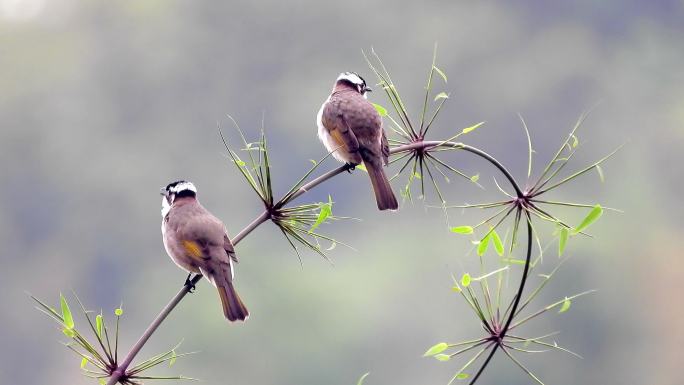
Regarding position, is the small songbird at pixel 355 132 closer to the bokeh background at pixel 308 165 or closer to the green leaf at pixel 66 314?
the green leaf at pixel 66 314

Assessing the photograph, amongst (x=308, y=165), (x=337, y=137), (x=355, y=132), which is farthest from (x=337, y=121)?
(x=308, y=165)

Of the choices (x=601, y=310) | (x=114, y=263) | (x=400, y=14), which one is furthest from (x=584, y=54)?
(x=114, y=263)

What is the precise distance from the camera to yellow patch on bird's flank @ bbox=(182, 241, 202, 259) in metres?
4.04

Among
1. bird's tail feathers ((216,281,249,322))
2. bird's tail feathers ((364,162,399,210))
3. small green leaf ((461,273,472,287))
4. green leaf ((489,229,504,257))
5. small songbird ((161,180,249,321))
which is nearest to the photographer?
small green leaf ((461,273,472,287))

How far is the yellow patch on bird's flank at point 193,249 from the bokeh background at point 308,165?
137ft

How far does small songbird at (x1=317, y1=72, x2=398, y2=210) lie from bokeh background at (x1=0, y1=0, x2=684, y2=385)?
133 ft

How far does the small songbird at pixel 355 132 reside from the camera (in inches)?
189

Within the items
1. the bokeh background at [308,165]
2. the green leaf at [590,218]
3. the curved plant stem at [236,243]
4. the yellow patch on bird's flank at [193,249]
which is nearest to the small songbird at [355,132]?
the yellow patch on bird's flank at [193,249]

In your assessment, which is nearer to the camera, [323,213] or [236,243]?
[236,243]

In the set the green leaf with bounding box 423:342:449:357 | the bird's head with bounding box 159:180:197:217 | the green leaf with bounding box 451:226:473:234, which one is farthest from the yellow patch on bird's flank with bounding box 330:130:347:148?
the green leaf with bounding box 423:342:449:357

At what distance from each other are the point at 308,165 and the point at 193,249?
47.0 meters

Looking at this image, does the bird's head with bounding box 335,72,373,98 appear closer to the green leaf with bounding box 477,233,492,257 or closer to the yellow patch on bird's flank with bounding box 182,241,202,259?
the yellow patch on bird's flank with bounding box 182,241,202,259

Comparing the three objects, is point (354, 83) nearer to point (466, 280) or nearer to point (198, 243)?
point (198, 243)

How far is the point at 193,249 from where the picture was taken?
4.08m
